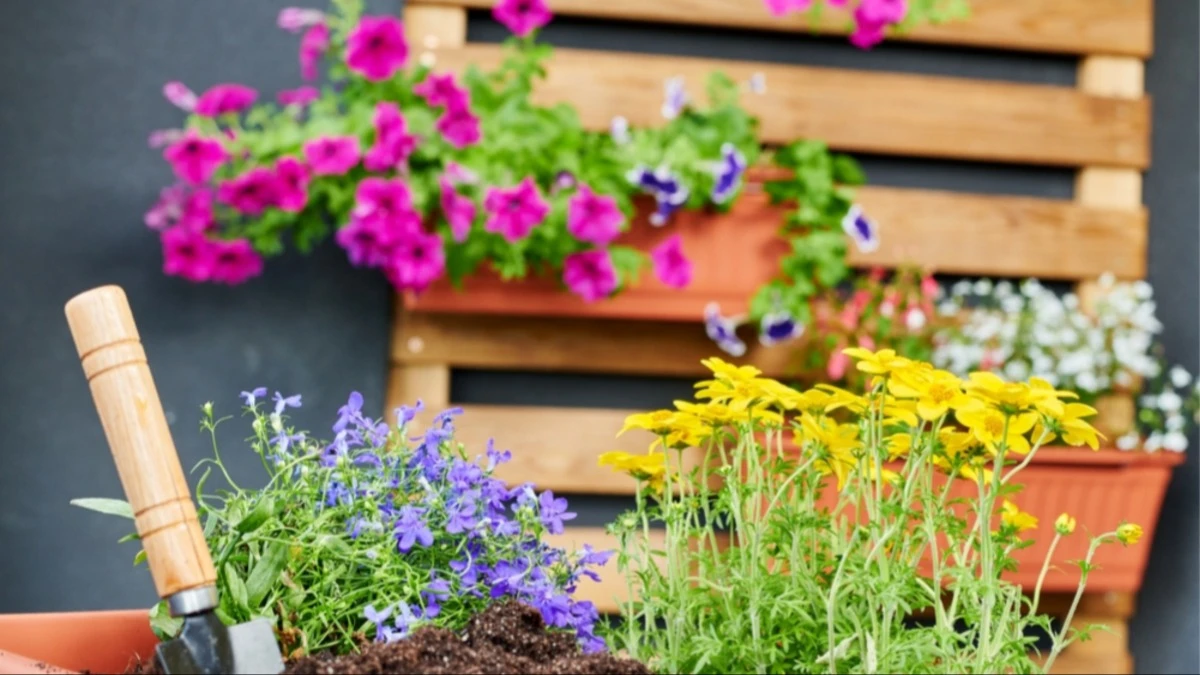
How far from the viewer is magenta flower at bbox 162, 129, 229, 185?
1.68 meters

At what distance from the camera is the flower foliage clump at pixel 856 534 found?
0.63m

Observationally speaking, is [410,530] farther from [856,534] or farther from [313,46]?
[313,46]

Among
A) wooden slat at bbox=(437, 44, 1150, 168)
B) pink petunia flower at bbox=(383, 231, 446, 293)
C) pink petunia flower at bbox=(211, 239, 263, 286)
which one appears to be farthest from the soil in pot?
wooden slat at bbox=(437, 44, 1150, 168)

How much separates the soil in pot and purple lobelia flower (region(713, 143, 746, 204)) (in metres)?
1.25

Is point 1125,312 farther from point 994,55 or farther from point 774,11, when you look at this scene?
point 774,11

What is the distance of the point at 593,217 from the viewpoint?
Answer: 1710 millimetres

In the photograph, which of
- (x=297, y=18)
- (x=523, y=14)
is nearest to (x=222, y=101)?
(x=297, y=18)

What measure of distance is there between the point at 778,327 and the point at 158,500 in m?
1.38

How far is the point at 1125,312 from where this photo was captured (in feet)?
6.45

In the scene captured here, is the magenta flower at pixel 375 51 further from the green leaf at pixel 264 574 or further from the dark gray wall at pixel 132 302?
the green leaf at pixel 264 574

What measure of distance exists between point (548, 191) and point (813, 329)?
1.58 feet

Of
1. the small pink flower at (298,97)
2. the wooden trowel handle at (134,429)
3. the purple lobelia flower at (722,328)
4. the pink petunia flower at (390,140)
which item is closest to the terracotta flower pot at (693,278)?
the purple lobelia flower at (722,328)

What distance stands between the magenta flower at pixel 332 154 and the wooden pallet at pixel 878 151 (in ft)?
0.92

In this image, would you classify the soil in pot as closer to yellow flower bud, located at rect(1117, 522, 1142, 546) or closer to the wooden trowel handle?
the wooden trowel handle
